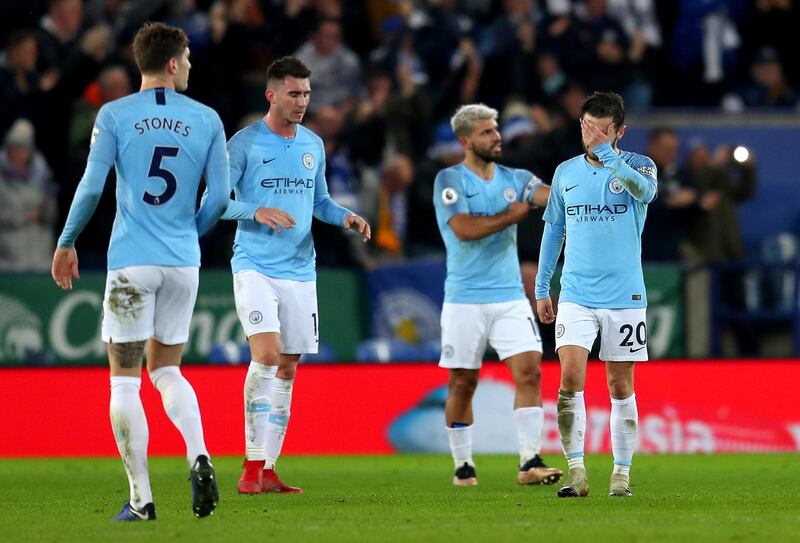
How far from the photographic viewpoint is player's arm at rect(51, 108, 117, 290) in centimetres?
709

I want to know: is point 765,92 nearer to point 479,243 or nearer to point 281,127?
point 479,243

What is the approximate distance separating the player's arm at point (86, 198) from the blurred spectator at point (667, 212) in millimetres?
8772

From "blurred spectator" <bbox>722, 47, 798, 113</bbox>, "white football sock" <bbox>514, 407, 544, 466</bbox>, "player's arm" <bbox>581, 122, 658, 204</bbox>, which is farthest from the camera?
"blurred spectator" <bbox>722, 47, 798, 113</bbox>

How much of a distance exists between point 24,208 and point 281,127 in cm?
557

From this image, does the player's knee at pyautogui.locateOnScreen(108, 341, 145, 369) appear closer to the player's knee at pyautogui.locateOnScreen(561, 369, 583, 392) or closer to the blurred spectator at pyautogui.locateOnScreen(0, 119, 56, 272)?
the player's knee at pyautogui.locateOnScreen(561, 369, 583, 392)

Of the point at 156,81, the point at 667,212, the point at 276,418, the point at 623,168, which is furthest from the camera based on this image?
the point at 667,212

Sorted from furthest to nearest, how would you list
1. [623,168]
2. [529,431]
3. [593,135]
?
[529,431] < [593,135] < [623,168]

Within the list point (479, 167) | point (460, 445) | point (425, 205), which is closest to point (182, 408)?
point (460, 445)

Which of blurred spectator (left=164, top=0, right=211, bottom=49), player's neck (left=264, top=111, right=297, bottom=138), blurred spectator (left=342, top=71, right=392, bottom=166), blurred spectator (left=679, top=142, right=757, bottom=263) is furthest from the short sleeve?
blurred spectator (left=164, top=0, right=211, bottom=49)

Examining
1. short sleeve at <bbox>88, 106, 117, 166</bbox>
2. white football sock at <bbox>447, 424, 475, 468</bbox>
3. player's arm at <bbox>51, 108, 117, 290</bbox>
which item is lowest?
white football sock at <bbox>447, 424, 475, 468</bbox>

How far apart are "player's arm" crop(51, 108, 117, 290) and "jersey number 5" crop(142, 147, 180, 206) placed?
203 millimetres

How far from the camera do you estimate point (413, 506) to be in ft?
27.2

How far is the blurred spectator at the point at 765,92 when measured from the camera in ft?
58.9

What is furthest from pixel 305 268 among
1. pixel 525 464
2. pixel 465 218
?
pixel 525 464
